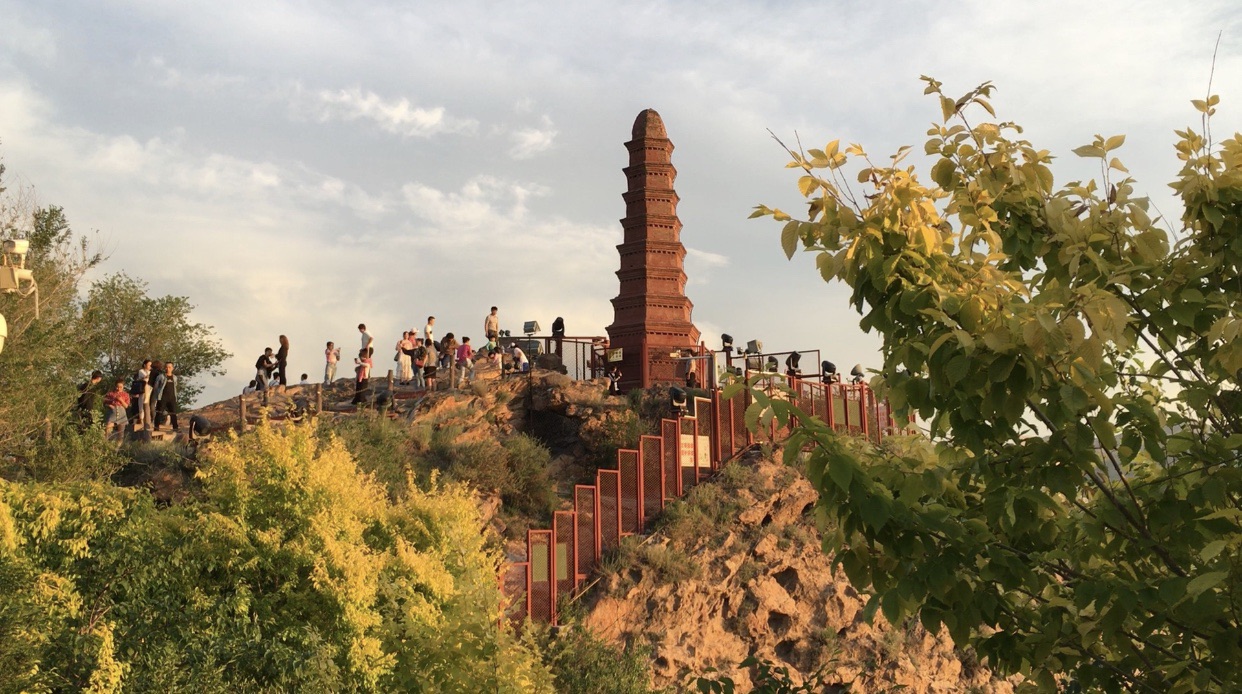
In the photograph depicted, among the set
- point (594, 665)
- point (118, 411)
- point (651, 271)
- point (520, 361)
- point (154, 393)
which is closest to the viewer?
point (594, 665)

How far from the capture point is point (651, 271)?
127 ft

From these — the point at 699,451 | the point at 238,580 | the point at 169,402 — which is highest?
the point at 169,402

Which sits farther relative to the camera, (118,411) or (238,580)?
(118,411)

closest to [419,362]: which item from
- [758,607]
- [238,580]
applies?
[758,607]

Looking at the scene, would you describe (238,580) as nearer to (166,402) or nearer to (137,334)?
(166,402)

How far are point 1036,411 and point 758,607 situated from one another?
20564 mm

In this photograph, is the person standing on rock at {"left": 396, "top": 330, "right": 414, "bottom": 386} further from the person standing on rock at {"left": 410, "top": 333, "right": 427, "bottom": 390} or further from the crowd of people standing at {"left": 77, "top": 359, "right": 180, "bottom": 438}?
the crowd of people standing at {"left": 77, "top": 359, "right": 180, "bottom": 438}

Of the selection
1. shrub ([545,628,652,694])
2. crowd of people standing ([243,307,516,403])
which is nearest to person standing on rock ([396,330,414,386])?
crowd of people standing ([243,307,516,403])

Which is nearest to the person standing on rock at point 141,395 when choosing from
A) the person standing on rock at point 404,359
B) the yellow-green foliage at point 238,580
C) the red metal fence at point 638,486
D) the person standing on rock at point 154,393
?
the person standing on rock at point 154,393

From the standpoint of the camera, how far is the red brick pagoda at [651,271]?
124ft

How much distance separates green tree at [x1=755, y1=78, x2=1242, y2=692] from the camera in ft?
17.5

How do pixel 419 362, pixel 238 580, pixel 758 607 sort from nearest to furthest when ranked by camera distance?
pixel 238 580 < pixel 758 607 < pixel 419 362

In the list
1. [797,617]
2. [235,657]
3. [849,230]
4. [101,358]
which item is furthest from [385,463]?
[101,358]

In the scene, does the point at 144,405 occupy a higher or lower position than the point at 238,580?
higher
